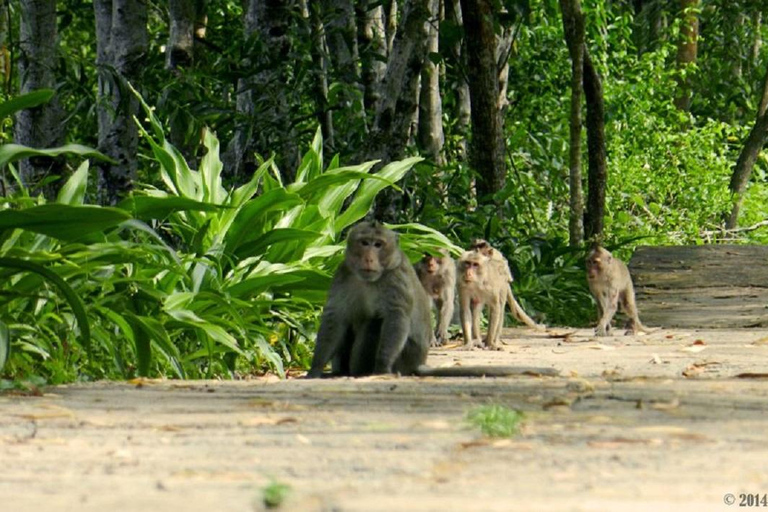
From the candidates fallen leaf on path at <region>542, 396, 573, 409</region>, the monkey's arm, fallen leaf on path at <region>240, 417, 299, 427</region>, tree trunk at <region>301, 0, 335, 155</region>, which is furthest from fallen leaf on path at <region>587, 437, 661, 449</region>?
tree trunk at <region>301, 0, 335, 155</region>

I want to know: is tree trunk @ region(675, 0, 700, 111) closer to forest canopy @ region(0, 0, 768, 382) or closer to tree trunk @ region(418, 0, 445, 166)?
forest canopy @ region(0, 0, 768, 382)

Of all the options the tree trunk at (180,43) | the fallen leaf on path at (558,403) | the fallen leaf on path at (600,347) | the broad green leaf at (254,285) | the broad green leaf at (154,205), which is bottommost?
the fallen leaf on path at (600,347)

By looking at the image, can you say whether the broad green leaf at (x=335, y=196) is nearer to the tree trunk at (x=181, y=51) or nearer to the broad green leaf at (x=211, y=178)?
the broad green leaf at (x=211, y=178)

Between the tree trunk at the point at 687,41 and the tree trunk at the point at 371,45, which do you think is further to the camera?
the tree trunk at the point at 687,41

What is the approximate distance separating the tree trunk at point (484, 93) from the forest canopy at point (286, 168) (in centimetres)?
2

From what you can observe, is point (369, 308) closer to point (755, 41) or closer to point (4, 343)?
point (4, 343)

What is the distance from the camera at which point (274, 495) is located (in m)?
3.17

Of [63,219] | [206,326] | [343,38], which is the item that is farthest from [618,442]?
[343,38]

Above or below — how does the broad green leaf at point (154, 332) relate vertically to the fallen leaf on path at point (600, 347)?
above

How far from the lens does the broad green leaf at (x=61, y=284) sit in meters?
6.43

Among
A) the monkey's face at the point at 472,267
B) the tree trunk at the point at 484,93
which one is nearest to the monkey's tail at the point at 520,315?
the monkey's face at the point at 472,267

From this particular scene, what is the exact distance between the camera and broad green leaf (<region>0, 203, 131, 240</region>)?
657 centimetres

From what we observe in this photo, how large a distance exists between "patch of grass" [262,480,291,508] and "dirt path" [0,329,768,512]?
0.03 meters

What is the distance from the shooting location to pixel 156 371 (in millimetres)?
Result: 7832
